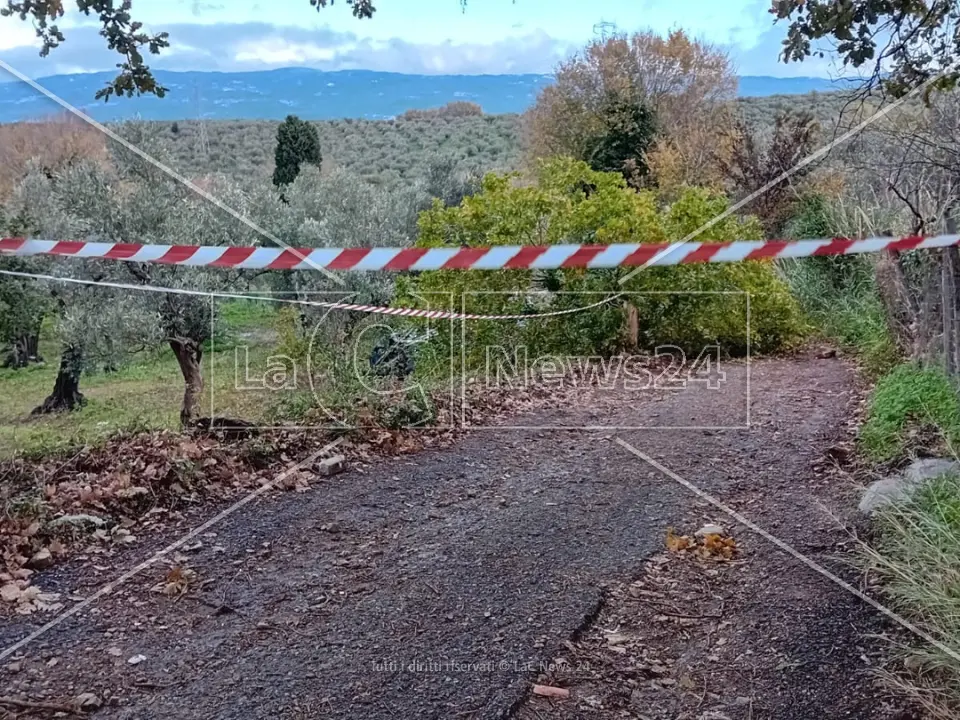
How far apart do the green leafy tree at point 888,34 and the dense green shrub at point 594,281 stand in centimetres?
399

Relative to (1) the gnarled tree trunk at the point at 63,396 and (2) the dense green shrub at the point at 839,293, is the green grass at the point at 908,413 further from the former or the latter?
(1) the gnarled tree trunk at the point at 63,396

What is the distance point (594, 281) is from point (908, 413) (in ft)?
13.6

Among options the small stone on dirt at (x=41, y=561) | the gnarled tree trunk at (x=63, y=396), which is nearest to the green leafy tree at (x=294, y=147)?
the gnarled tree trunk at (x=63, y=396)

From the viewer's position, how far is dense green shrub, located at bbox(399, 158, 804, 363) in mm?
8258

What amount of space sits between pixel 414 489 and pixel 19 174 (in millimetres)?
6582

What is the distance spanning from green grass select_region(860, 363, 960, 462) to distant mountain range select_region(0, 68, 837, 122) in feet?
11.3

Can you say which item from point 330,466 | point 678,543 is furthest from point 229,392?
point 678,543

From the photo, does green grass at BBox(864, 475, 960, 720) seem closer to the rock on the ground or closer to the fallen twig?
the rock on the ground

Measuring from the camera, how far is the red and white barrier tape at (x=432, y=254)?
4074 mm

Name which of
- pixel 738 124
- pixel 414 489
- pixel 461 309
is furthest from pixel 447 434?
A: pixel 738 124

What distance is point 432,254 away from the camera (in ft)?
14.4

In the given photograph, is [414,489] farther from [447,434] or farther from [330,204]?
[330,204]

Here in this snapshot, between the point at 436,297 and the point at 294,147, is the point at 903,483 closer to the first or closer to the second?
the point at 436,297

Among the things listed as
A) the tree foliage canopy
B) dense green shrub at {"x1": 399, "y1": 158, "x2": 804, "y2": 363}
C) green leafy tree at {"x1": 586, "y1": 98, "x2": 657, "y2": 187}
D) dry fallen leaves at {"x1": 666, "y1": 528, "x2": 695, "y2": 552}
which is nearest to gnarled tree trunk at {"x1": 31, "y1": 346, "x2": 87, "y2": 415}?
dense green shrub at {"x1": 399, "y1": 158, "x2": 804, "y2": 363}
